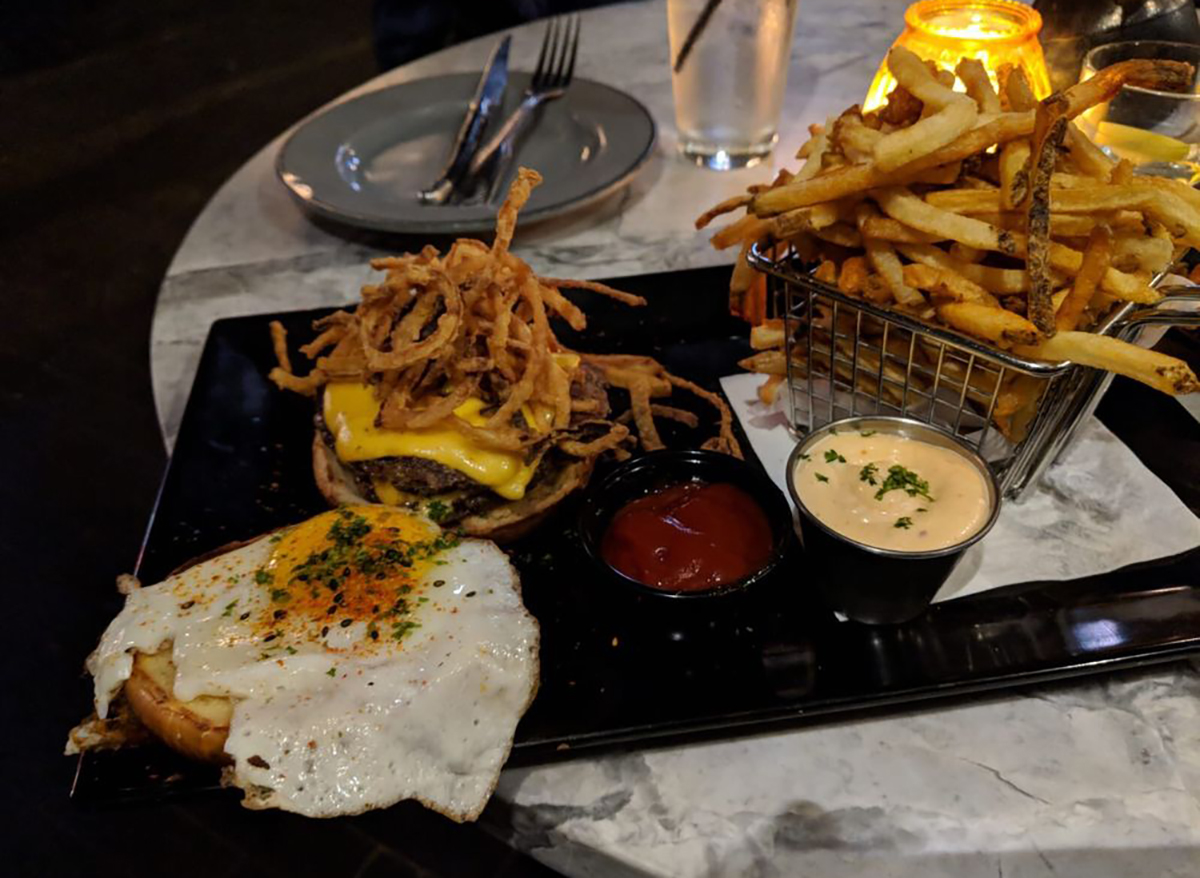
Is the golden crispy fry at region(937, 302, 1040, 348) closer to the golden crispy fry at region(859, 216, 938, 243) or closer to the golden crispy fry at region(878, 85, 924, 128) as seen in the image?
the golden crispy fry at region(859, 216, 938, 243)

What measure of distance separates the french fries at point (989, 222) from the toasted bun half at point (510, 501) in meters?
0.59

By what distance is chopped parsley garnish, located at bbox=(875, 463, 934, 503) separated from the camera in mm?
1581

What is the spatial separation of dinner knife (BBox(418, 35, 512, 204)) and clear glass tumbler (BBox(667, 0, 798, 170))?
62 cm

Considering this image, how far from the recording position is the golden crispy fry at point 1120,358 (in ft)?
4.57

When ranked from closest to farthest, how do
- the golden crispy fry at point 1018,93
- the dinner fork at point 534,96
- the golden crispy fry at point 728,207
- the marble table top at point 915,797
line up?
the marble table top at point 915,797 < the golden crispy fry at point 1018,93 < the golden crispy fry at point 728,207 < the dinner fork at point 534,96

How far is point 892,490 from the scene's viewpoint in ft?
5.20

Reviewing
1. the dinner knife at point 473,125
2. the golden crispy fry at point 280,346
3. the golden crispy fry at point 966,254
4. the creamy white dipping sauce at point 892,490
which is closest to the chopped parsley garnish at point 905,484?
the creamy white dipping sauce at point 892,490

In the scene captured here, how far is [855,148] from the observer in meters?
1.66

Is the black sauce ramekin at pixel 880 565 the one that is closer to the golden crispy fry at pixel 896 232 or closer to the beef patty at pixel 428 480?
the golden crispy fry at pixel 896 232

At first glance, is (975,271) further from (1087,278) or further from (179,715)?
(179,715)

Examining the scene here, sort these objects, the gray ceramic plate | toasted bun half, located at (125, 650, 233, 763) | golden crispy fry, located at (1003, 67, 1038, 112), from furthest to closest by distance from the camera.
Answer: the gray ceramic plate → golden crispy fry, located at (1003, 67, 1038, 112) → toasted bun half, located at (125, 650, 233, 763)

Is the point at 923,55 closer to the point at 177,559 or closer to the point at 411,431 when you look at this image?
the point at 411,431

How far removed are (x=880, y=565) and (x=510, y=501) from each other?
28.8 inches

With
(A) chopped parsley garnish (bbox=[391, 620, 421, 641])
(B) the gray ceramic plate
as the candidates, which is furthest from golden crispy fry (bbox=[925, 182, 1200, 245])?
(B) the gray ceramic plate
